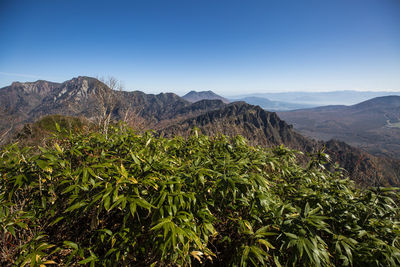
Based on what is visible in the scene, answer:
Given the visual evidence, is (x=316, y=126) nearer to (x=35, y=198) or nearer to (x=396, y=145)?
(x=396, y=145)

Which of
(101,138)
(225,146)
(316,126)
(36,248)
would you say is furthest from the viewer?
(316,126)

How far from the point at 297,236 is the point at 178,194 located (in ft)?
3.93

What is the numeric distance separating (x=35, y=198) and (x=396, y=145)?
625 ft

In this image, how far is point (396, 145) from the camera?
122875 mm

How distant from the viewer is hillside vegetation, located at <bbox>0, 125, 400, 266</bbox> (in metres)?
1.53

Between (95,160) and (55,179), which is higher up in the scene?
(95,160)

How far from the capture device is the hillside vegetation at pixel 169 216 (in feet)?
5.03

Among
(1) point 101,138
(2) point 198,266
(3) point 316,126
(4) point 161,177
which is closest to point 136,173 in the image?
(4) point 161,177

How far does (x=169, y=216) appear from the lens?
1464mm

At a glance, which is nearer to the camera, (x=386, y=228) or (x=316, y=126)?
(x=386, y=228)

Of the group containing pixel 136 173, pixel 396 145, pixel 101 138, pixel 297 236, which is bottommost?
pixel 396 145

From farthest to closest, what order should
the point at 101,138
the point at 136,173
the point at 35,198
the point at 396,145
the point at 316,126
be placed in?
the point at 316,126, the point at 396,145, the point at 101,138, the point at 35,198, the point at 136,173

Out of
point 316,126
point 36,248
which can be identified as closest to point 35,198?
point 36,248

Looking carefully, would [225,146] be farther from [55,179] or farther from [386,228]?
[55,179]
